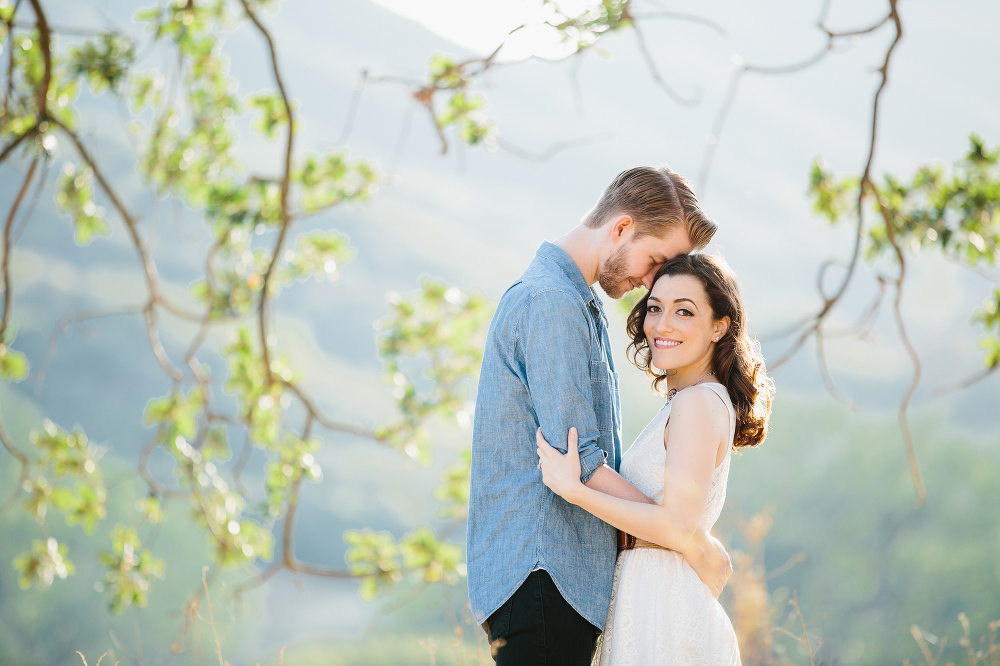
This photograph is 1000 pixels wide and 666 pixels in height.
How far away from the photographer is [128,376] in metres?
8.36

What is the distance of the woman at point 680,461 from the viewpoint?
1456mm

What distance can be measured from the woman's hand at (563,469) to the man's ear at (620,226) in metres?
0.47

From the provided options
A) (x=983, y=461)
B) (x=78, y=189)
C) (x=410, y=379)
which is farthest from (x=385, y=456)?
(x=983, y=461)

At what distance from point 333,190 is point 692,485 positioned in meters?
3.32

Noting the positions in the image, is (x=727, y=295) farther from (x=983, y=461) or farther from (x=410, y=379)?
(x=983, y=461)

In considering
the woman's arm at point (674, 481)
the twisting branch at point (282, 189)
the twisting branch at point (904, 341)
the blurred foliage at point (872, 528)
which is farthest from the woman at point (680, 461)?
the blurred foliage at point (872, 528)

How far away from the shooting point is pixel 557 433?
144 centimetres

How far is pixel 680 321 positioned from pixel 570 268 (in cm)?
27

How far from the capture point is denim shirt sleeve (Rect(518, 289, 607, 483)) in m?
1.44

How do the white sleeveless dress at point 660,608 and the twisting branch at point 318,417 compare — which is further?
the twisting branch at point 318,417

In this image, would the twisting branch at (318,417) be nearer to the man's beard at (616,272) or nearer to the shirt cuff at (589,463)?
the man's beard at (616,272)

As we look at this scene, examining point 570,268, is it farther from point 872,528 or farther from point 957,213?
point 872,528

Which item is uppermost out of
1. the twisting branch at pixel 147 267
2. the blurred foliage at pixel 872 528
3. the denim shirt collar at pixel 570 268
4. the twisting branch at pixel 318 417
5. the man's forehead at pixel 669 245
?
the man's forehead at pixel 669 245

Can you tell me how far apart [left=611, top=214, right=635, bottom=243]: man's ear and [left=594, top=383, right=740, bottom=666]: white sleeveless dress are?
368 mm
